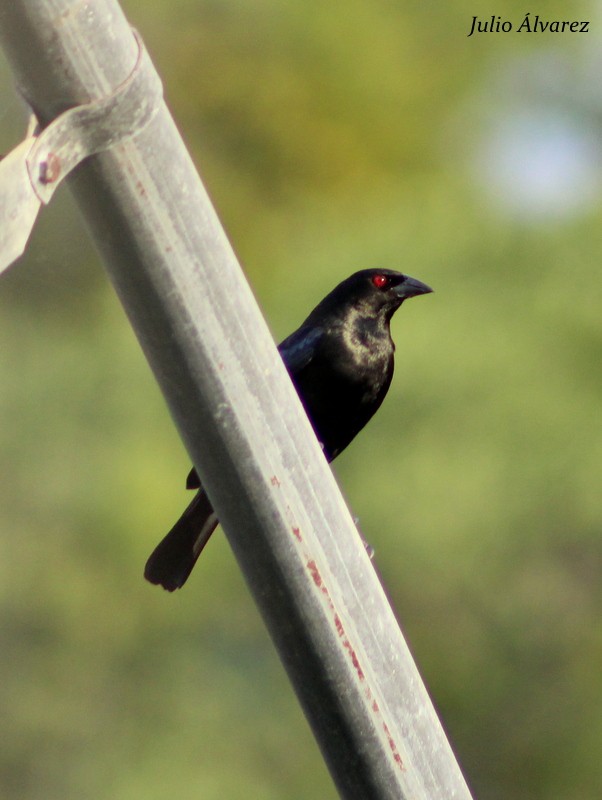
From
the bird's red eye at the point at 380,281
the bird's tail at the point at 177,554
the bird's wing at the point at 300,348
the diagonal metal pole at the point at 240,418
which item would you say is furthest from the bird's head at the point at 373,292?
the diagonal metal pole at the point at 240,418

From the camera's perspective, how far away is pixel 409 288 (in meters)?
4.28

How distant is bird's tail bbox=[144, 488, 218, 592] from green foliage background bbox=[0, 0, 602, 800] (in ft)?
18.2

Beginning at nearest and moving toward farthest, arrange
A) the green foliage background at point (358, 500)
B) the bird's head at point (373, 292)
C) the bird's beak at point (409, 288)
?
1. the bird's head at point (373, 292)
2. the bird's beak at point (409, 288)
3. the green foliage background at point (358, 500)

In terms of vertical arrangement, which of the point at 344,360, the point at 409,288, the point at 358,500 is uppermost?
the point at 409,288

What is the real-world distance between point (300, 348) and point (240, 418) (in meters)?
2.66

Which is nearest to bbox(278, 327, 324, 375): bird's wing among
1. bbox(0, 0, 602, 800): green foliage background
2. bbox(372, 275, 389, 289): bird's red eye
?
bbox(372, 275, 389, 289): bird's red eye

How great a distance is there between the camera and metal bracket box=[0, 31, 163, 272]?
132 cm

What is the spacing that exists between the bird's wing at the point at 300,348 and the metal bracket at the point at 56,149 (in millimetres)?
2590

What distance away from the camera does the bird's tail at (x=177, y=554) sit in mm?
3398

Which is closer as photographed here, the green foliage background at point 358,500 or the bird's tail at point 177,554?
the bird's tail at point 177,554

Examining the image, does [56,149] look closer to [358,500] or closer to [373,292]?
[373,292]

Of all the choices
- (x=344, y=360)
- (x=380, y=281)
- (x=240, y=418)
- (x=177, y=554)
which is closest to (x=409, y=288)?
(x=380, y=281)

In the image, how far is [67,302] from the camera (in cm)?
1130

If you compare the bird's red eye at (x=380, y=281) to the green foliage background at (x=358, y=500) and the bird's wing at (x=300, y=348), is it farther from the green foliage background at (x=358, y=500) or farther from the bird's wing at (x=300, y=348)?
the green foliage background at (x=358, y=500)
